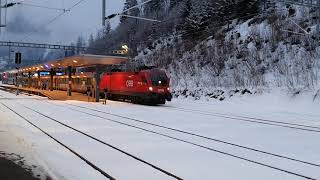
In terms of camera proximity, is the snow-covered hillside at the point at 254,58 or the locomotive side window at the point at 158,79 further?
the snow-covered hillside at the point at 254,58

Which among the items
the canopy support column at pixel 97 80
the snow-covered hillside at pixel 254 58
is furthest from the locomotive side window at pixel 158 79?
the canopy support column at pixel 97 80

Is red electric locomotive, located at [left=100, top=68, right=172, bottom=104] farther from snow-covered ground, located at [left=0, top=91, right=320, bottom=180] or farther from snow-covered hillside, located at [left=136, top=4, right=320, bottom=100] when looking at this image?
snow-covered ground, located at [left=0, top=91, right=320, bottom=180]

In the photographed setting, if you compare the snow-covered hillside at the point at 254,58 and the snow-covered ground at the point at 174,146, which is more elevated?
the snow-covered hillside at the point at 254,58

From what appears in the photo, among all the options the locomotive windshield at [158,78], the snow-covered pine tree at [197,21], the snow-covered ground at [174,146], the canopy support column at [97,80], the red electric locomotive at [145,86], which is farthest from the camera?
the snow-covered pine tree at [197,21]

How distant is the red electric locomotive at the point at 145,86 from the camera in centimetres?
3347

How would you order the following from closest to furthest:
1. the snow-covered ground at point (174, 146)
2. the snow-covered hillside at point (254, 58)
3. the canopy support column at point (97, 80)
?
the snow-covered ground at point (174, 146) < the snow-covered hillside at point (254, 58) < the canopy support column at point (97, 80)

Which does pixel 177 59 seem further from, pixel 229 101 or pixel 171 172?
pixel 171 172

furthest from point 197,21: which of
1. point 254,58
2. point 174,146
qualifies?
point 174,146

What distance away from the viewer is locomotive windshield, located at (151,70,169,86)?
3400 cm

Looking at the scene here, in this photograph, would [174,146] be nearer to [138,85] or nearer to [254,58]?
[138,85]

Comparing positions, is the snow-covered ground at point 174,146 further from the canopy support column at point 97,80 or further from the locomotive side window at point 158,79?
the canopy support column at point 97,80

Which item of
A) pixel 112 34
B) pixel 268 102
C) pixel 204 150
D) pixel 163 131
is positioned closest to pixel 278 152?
pixel 204 150

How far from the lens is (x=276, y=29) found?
48.2 meters

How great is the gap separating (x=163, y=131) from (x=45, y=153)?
536 centimetres
